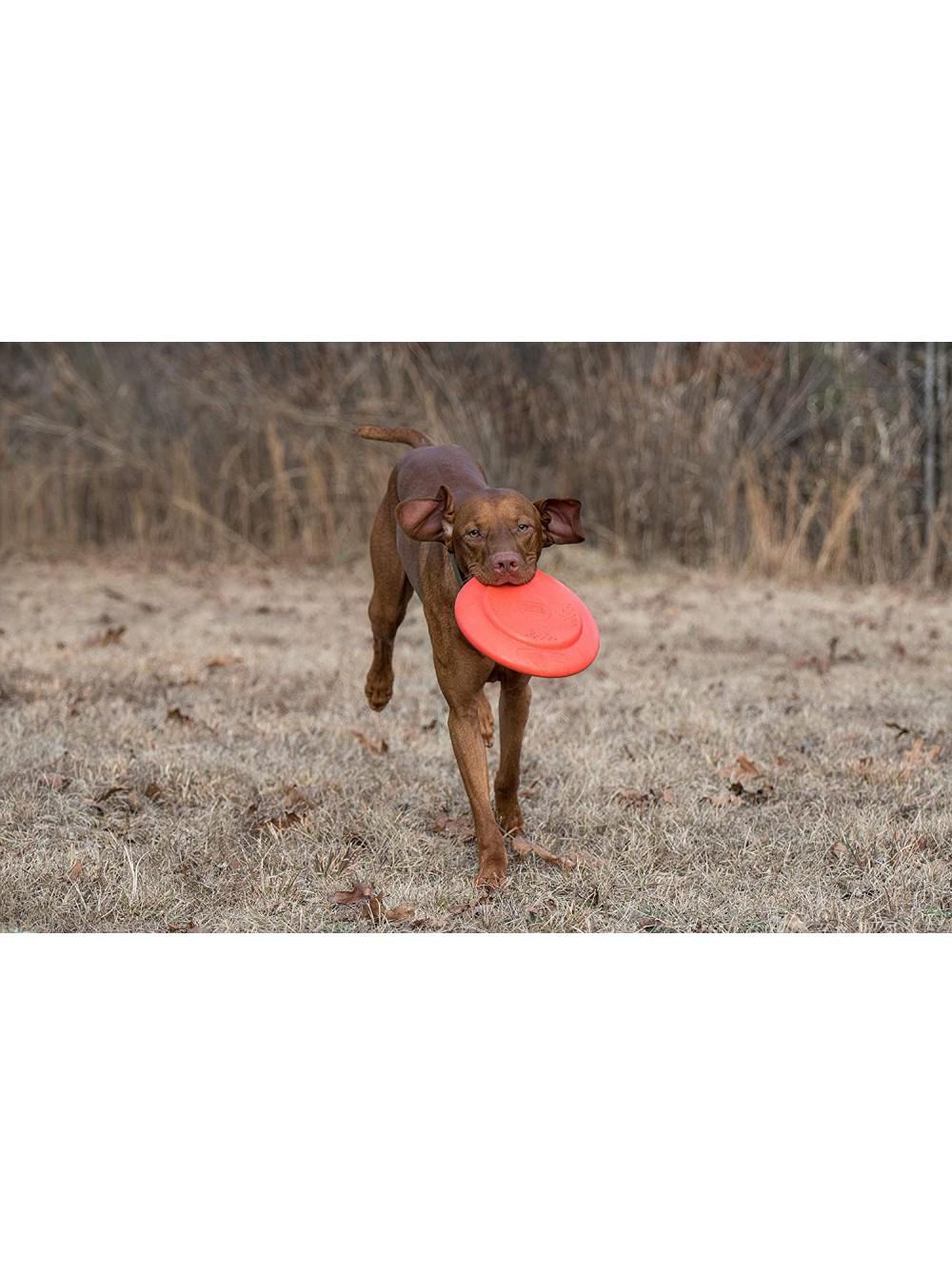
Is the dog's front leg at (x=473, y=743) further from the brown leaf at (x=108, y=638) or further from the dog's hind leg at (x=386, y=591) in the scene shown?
the brown leaf at (x=108, y=638)

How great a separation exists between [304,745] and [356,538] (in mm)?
6913

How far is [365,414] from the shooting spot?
42.1 feet

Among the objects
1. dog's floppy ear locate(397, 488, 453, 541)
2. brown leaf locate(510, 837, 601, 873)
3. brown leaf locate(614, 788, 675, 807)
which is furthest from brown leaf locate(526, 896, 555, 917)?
dog's floppy ear locate(397, 488, 453, 541)

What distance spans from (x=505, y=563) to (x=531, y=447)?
8.60m

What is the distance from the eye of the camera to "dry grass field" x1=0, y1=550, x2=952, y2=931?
417 centimetres

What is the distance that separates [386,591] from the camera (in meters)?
5.31

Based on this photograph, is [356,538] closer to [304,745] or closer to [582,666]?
[304,745]

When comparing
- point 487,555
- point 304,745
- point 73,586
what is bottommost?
point 73,586

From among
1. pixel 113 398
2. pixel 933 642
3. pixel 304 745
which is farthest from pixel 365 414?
pixel 304 745

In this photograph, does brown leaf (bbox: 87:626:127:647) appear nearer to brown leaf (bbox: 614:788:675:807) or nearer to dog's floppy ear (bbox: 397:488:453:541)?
brown leaf (bbox: 614:788:675:807)

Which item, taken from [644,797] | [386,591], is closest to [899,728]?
[644,797]

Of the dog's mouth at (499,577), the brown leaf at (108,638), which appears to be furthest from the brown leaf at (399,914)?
the brown leaf at (108,638)

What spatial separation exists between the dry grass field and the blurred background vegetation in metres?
2.98

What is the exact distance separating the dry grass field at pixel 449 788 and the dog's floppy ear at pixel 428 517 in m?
1.05
